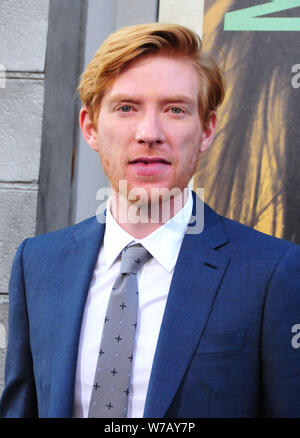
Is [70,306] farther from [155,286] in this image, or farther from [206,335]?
[206,335]

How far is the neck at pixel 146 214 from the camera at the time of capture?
7.66ft

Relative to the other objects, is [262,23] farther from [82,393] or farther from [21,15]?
[82,393]

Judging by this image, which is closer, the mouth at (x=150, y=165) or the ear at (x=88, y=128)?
the mouth at (x=150, y=165)

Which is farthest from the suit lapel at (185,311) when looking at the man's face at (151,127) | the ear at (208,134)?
the ear at (208,134)

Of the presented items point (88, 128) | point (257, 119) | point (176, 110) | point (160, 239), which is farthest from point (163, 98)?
point (257, 119)

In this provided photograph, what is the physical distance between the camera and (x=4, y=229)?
3.30 metres

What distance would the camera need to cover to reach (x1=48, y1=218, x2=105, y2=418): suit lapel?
2.15 m

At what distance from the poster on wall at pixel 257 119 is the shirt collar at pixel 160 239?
1.08m

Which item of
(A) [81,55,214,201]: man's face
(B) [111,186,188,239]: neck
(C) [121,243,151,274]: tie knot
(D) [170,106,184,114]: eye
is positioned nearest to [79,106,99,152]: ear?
(A) [81,55,214,201]: man's face

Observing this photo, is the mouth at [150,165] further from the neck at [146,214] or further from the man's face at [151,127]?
the neck at [146,214]

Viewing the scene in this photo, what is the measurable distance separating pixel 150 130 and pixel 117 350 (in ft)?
2.98

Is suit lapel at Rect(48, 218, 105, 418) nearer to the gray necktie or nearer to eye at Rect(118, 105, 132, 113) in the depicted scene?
the gray necktie

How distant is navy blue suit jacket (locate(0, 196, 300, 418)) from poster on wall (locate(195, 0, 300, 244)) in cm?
108

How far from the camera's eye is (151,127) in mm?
2203
